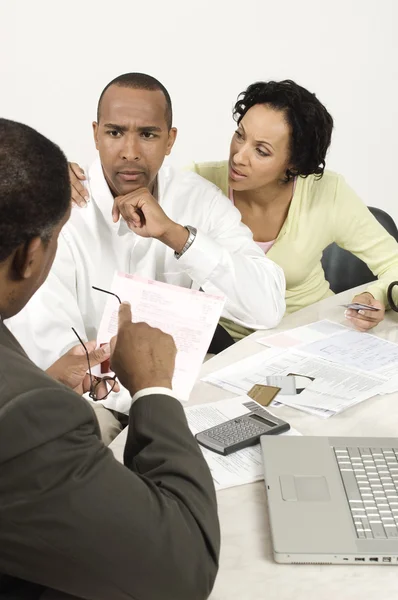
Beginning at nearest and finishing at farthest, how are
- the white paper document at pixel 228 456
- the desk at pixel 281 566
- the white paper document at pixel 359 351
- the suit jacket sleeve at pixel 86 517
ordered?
the suit jacket sleeve at pixel 86 517, the desk at pixel 281 566, the white paper document at pixel 228 456, the white paper document at pixel 359 351

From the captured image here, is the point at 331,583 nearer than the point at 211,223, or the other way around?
the point at 331,583

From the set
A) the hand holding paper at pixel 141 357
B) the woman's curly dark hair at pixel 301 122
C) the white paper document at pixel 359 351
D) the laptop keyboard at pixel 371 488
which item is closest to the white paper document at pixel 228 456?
the laptop keyboard at pixel 371 488

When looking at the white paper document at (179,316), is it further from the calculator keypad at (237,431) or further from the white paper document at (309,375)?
the calculator keypad at (237,431)

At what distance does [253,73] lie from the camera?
12.7 feet

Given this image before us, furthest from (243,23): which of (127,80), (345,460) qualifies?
(345,460)

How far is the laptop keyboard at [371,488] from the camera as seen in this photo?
3.70ft

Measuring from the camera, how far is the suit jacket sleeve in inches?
33.0

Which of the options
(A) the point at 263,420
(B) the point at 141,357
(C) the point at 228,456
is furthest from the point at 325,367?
(B) the point at 141,357

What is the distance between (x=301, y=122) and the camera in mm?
2500

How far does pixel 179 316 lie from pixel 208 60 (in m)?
2.50

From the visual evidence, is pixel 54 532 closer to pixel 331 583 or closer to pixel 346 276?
pixel 331 583

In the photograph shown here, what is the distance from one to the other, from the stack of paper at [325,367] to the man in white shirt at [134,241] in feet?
0.57

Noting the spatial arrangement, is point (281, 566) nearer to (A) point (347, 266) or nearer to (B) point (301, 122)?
(B) point (301, 122)

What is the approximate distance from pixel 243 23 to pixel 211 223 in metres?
1.88
